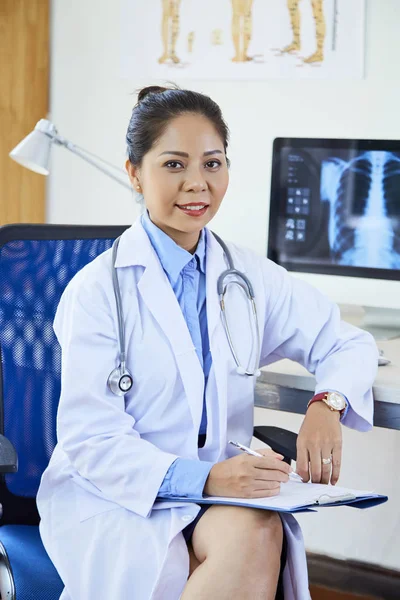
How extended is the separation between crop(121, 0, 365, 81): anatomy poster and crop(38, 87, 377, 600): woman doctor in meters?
1.08

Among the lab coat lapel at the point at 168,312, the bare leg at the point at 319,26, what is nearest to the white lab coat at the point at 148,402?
the lab coat lapel at the point at 168,312

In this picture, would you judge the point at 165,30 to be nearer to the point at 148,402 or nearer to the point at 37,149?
the point at 37,149

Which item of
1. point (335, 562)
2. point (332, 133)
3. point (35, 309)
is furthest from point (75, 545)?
point (332, 133)

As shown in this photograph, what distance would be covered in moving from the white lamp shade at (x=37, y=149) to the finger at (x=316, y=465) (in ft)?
3.97

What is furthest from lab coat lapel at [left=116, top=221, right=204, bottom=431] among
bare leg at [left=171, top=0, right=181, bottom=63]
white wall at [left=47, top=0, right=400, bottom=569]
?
bare leg at [left=171, top=0, right=181, bottom=63]

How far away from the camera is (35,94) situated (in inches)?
107

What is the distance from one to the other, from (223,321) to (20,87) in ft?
5.21

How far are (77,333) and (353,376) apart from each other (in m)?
0.46

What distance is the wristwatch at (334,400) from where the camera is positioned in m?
1.36

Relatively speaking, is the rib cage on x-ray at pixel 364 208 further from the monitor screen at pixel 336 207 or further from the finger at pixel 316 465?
the finger at pixel 316 465

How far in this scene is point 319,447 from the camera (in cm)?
131

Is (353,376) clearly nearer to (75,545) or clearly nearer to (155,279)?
(155,279)

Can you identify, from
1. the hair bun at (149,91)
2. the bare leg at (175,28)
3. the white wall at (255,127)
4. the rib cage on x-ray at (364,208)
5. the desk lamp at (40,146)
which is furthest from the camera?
the bare leg at (175,28)

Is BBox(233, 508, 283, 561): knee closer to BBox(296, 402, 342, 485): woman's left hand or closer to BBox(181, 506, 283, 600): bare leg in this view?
BBox(181, 506, 283, 600): bare leg
